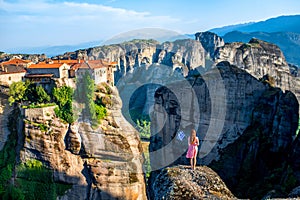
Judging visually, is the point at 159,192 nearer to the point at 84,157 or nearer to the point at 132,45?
the point at 84,157

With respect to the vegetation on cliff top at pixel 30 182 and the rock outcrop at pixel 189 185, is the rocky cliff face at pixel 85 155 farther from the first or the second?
the rock outcrop at pixel 189 185

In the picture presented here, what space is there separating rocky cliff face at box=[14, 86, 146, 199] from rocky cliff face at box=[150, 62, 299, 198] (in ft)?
10.5

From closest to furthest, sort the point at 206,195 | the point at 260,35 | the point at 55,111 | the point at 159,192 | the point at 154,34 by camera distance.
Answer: the point at 206,195 < the point at 159,192 < the point at 154,34 < the point at 55,111 < the point at 260,35

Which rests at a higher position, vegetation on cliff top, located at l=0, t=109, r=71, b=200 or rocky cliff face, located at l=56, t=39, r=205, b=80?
rocky cliff face, located at l=56, t=39, r=205, b=80

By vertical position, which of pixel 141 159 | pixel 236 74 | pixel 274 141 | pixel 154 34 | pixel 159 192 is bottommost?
pixel 141 159

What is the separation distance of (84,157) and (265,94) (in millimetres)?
16205

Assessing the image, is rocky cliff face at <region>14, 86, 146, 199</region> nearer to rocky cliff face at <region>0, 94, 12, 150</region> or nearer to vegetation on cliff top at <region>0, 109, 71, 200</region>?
vegetation on cliff top at <region>0, 109, 71, 200</region>

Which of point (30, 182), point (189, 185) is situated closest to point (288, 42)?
point (30, 182)

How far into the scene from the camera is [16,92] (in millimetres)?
33875

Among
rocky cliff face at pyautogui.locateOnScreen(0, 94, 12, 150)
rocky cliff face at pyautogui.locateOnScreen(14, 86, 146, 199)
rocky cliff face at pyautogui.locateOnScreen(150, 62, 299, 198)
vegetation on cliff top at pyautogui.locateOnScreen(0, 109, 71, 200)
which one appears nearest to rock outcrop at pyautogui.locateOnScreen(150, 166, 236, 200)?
rocky cliff face at pyautogui.locateOnScreen(150, 62, 299, 198)

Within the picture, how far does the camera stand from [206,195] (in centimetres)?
1059

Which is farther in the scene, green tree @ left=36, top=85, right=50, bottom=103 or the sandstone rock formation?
the sandstone rock formation

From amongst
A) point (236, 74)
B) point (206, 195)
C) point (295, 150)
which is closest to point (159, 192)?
point (206, 195)

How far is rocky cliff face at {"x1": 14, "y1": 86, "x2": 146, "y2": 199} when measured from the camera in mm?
30562
